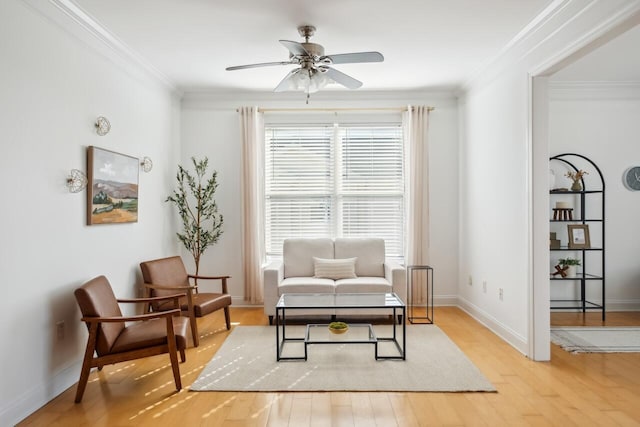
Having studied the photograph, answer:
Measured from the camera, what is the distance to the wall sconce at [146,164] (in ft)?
14.9

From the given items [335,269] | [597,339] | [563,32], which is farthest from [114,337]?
[597,339]

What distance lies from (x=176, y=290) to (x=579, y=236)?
4.66 m

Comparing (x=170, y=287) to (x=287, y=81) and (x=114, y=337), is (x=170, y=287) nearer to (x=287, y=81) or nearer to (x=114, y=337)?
(x=114, y=337)

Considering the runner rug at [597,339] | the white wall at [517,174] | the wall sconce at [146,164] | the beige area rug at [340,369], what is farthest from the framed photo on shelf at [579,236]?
the wall sconce at [146,164]

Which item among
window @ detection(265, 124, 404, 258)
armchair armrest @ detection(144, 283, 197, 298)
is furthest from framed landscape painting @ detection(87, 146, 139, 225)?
window @ detection(265, 124, 404, 258)

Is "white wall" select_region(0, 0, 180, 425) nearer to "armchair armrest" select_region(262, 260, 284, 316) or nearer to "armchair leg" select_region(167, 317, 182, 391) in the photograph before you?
"armchair leg" select_region(167, 317, 182, 391)

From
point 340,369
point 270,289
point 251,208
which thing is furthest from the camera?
point 251,208

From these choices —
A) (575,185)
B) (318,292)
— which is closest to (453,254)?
(575,185)

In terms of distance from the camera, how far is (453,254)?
5727mm

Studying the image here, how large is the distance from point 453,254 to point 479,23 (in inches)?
122

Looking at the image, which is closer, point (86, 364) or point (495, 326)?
point (86, 364)

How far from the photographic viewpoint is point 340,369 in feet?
11.3

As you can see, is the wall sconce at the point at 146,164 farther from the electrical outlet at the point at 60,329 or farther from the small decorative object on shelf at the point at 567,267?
the small decorative object on shelf at the point at 567,267

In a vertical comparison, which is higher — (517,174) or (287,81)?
(287,81)
